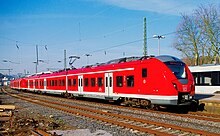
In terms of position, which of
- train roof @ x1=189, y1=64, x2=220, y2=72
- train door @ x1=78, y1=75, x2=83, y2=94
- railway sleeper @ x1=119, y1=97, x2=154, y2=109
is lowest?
railway sleeper @ x1=119, y1=97, x2=154, y2=109

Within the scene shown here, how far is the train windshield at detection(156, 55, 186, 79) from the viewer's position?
48.2ft

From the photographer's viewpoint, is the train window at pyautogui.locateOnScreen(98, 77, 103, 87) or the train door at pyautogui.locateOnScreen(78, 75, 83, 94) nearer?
the train window at pyautogui.locateOnScreen(98, 77, 103, 87)

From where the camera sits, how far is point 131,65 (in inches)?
674

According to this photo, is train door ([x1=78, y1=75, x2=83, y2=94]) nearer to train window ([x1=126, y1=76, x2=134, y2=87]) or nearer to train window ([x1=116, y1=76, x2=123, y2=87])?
train window ([x1=116, y1=76, x2=123, y2=87])

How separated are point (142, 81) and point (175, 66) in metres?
2.07

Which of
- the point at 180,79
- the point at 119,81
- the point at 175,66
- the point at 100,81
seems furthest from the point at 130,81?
the point at 100,81

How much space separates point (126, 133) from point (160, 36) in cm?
3090

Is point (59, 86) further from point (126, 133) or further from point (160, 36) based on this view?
point (126, 133)

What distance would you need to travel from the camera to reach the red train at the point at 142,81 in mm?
14336

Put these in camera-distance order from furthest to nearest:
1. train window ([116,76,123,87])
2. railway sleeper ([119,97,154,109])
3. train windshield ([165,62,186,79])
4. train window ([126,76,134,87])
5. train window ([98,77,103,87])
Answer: train window ([98,77,103,87]), train window ([116,76,123,87]), train window ([126,76,134,87]), railway sleeper ([119,97,154,109]), train windshield ([165,62,186,79])

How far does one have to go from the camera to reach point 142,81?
628 inches

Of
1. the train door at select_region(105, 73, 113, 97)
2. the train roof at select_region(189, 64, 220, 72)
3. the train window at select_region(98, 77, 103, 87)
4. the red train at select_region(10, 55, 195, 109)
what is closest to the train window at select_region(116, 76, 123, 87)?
the red train at select_region(10, 55, 195, 109)

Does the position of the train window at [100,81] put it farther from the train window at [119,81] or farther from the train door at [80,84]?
the train door at [80,84]

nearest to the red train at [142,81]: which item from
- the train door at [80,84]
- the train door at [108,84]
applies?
the train door at [108,84]
